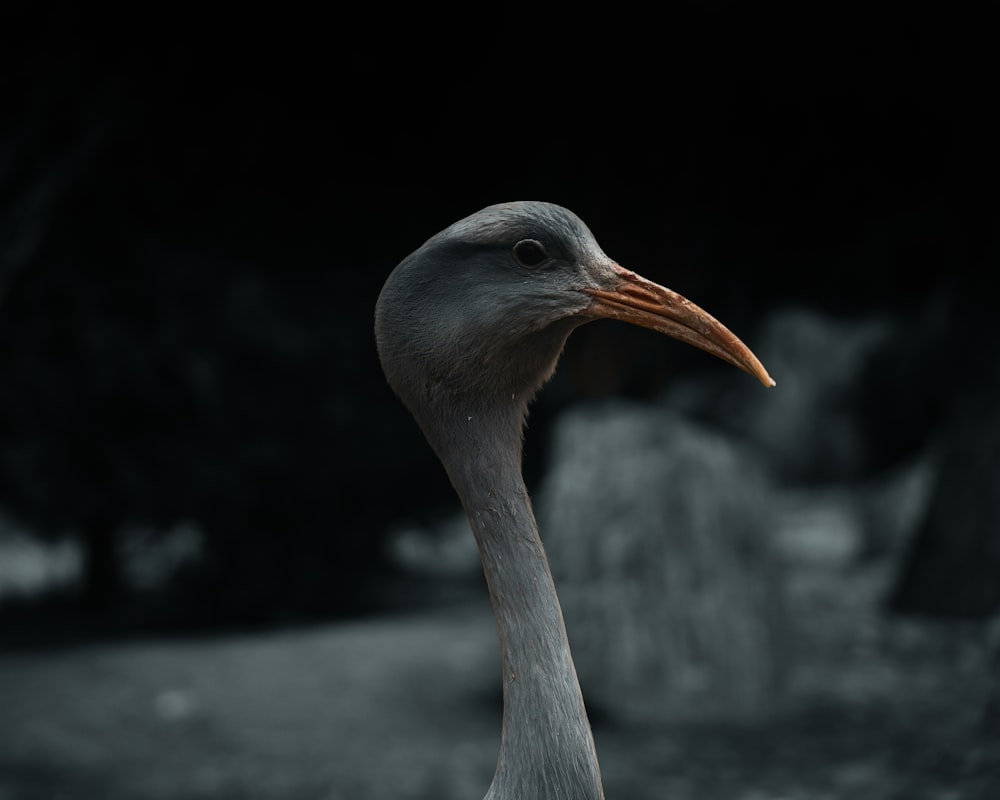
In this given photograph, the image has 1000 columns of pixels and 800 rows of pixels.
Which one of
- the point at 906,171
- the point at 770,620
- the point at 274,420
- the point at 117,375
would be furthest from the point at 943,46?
the point at 117,375

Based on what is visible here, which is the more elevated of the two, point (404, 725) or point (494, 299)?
point (404, 725)

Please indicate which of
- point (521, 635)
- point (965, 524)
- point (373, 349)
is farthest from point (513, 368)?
point (373, 349)

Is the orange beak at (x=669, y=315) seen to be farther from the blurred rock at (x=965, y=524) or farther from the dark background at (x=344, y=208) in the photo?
the blurred rock at (x=965, y=524)

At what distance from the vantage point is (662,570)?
18.8 ft

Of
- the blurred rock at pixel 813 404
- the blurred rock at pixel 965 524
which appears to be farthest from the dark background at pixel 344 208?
the blurred rock at pixel 813 404

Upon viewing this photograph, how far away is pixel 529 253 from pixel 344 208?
4.49m

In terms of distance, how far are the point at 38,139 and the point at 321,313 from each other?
197 cm

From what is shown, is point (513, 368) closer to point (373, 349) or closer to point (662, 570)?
point (662, 570)

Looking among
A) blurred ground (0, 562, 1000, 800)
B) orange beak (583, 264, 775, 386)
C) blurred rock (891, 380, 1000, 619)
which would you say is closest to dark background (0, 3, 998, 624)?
blurred rock (891, 380, 1000, 619)

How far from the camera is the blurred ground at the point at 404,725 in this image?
4766mm

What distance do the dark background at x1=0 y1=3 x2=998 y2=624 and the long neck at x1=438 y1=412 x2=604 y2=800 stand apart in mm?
3733

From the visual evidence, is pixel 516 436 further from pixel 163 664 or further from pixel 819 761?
pixel 163 664

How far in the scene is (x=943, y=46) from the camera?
5711mm

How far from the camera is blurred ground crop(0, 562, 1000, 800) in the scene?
188 inches
